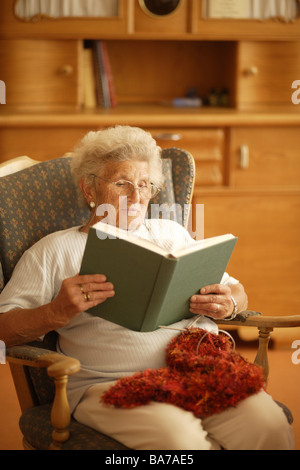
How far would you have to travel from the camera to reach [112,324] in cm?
152

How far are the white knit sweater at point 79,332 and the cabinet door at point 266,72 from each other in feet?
4.81

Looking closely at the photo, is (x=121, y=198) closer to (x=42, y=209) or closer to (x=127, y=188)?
(x=127, y=188)

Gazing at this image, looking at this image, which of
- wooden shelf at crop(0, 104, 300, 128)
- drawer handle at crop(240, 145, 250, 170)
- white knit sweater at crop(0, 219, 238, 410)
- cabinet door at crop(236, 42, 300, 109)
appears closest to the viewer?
white knit sweater at crop(0, 219, 238, 410)

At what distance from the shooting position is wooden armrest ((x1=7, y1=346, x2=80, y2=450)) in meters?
1.27

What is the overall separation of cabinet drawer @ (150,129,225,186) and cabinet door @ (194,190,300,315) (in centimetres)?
8

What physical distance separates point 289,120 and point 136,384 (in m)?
1.60

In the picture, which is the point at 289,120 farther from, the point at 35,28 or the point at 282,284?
the point at 35,28

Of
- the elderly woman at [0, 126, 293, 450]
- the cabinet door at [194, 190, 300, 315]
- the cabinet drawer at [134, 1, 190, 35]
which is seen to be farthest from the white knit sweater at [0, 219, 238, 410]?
the cabinet drawer at [134, 1, 190, 35]

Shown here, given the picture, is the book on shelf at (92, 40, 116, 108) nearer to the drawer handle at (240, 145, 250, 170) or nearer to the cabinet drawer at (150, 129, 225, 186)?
the cabinet drawer at (150, 129, 225, 186)

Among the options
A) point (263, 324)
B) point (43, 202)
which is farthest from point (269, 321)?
point (43, 202)

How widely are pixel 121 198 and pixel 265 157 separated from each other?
1.21 m
